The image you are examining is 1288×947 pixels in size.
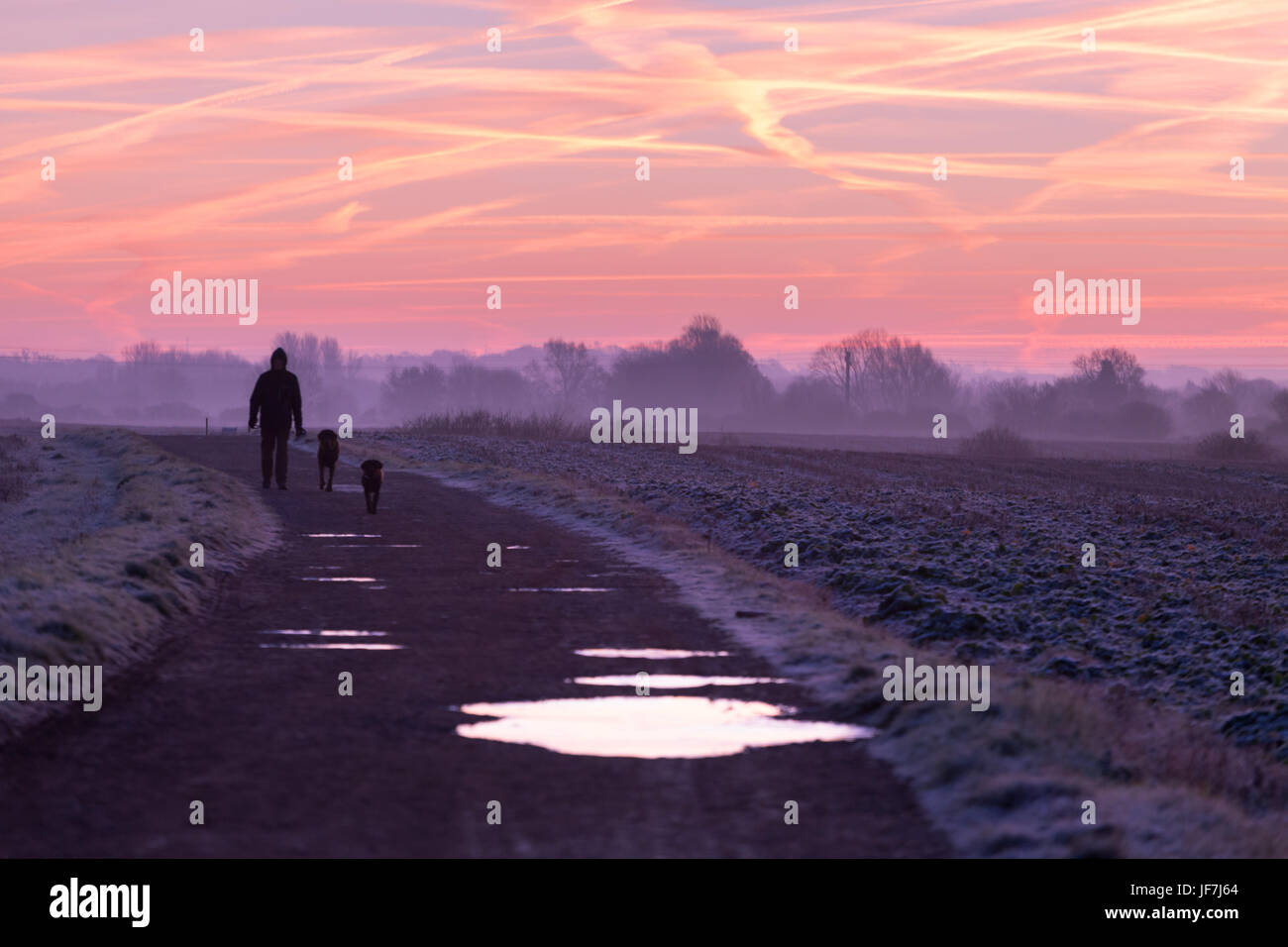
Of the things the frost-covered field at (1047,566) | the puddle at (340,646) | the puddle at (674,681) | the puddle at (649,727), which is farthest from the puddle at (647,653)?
the frost-covered field at (1047,566)

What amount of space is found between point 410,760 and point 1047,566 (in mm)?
13187

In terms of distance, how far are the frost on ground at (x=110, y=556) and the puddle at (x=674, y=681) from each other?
3956 millimetres

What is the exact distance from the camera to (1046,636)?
48.0 feet

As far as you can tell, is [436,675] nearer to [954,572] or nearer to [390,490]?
[954,572]

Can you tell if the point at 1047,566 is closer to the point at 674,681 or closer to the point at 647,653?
the point at 647,653

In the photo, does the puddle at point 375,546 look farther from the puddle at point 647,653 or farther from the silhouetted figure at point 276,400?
the puddle at point 647,653

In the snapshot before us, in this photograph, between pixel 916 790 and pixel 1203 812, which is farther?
pixel 916 790

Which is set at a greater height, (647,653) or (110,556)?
(110,556)

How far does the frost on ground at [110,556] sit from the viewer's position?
455 inches

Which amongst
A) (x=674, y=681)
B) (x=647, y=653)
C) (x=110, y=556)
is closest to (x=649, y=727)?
(x=674, y=681)

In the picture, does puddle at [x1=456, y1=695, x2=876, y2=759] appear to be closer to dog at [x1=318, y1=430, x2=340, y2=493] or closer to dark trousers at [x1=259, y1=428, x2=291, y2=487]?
dog at [x1=318, y1=430, x2=340, y2=493]
